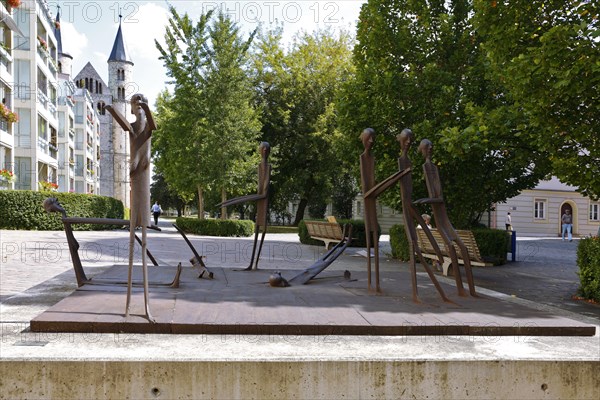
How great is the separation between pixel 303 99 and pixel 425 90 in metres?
22.3

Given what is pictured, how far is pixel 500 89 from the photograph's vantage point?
13609 mm

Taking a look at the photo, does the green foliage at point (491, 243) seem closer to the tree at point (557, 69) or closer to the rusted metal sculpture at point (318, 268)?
the tree at point (557, 69)

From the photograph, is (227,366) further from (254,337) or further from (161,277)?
(161,277)

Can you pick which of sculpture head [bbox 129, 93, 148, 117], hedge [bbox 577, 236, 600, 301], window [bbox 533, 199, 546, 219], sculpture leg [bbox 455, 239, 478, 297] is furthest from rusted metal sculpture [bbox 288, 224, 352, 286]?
window [bbox 533, 199, 546, 219]

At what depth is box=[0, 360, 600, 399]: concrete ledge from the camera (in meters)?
3.56

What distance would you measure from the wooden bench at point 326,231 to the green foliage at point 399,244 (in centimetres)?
200

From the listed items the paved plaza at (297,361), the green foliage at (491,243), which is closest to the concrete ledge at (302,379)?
the paved plaza at (297,361)

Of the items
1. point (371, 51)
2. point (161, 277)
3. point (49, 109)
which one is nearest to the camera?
point (161, 277)

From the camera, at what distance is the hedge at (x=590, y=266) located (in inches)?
330

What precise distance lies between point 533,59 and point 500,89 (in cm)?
567

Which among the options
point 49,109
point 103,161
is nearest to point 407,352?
point 49,109

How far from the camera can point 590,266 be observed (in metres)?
8.65

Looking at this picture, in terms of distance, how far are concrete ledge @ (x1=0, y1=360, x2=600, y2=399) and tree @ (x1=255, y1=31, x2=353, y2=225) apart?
99.9ft

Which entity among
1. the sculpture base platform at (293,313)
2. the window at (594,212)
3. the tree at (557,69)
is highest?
the tree at (557,69)
